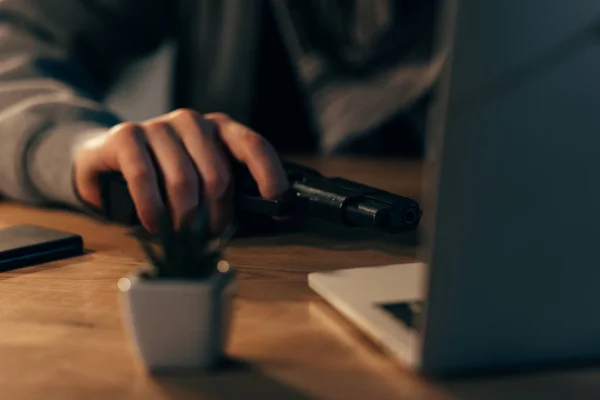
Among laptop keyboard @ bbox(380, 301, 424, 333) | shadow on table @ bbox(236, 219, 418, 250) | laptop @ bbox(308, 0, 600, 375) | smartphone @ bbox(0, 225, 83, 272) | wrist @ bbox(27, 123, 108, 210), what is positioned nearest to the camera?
laptop @ bbox(308, 0, 600, 375)

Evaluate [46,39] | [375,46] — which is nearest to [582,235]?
[46,39]

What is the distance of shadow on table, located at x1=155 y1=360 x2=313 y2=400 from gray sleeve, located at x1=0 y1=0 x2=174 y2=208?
49 centimetres

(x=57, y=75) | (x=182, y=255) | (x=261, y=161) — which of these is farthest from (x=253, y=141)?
(x=57, y=75)

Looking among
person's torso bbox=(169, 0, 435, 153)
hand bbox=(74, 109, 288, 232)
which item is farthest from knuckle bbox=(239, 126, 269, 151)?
person's torso bbox=(169, 0, 435, 153)

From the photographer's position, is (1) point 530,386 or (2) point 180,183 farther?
(2) point 180,183

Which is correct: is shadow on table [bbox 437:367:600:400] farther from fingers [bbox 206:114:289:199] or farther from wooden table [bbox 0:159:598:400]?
fingers [bbox 206:114:289:199]

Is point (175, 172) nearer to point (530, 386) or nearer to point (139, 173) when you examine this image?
point (139, 173)

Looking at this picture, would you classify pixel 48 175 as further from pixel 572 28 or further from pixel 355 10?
pixel 355 10

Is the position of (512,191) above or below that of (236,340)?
above

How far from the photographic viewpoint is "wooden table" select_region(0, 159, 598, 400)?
37 centimetres

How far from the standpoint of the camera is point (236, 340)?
0.43 m

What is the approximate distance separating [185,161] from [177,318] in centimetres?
33

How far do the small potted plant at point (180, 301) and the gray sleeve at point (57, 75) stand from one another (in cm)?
48

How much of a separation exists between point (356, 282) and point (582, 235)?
0.63 ft
